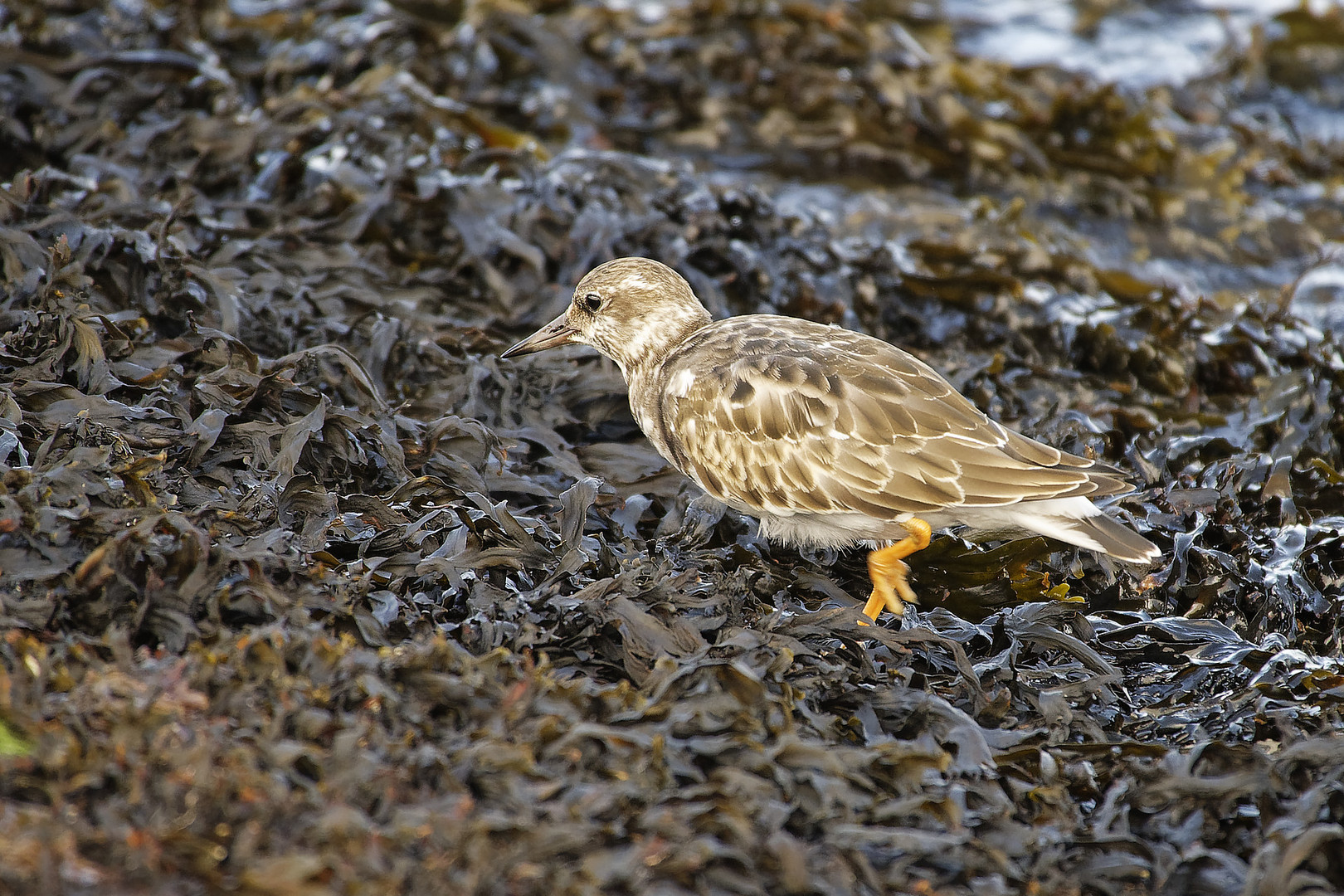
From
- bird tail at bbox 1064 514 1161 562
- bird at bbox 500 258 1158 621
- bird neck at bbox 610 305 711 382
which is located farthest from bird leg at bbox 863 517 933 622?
bird neck at bbox 610 305 711 382

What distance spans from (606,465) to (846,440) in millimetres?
911

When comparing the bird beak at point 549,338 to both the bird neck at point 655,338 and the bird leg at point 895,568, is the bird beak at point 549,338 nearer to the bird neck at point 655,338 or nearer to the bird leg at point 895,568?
the bird neck at point 655,338

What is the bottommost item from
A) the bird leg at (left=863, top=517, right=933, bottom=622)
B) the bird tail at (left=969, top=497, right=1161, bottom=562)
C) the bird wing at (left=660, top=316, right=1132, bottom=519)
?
the bird leg at (left=863, top=517, right=933, bottom=622)

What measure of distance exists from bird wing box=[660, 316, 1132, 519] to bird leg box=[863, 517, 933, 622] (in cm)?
11

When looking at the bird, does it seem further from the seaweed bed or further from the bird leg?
the seaweed bed

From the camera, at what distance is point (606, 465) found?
12.4 feet

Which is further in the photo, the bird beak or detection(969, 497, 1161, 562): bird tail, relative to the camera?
the bird beak

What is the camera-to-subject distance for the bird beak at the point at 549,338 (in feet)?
12.5

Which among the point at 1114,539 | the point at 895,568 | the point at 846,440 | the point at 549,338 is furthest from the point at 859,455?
the point at 549,338

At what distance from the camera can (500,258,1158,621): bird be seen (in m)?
3.22

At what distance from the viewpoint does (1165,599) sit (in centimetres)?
347

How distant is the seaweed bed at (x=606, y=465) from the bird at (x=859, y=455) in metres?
0.22

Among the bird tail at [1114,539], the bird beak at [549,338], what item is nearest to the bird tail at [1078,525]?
the bird tail at [1114,539]

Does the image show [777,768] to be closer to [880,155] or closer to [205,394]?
[205,394]
